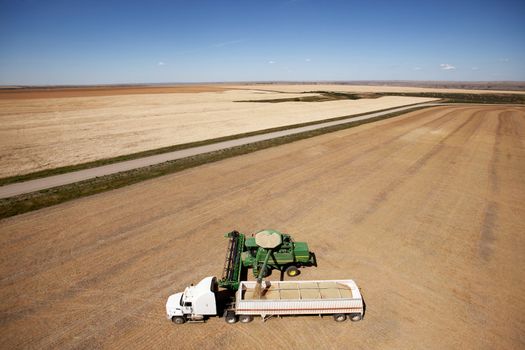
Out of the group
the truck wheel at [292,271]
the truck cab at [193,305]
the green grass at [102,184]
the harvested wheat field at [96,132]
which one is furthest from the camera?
the harvested wheat field at [96,132]

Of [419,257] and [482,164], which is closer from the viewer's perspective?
[419,257]

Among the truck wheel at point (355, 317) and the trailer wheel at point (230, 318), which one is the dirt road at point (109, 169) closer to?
the trailer wheel at point (230, 318)

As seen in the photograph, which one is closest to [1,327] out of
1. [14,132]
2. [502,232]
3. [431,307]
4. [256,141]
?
[431,307]

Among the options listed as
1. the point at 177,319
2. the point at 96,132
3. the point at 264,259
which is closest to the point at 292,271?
the point at 264,259

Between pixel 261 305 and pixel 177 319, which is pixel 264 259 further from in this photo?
pixel 177 319

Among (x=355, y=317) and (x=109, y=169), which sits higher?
(x=109, y=169)

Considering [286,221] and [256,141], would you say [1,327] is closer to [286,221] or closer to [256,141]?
[286,221]

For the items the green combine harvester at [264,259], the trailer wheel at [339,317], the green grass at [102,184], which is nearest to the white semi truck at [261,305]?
the trailer wheel at [339,317]
